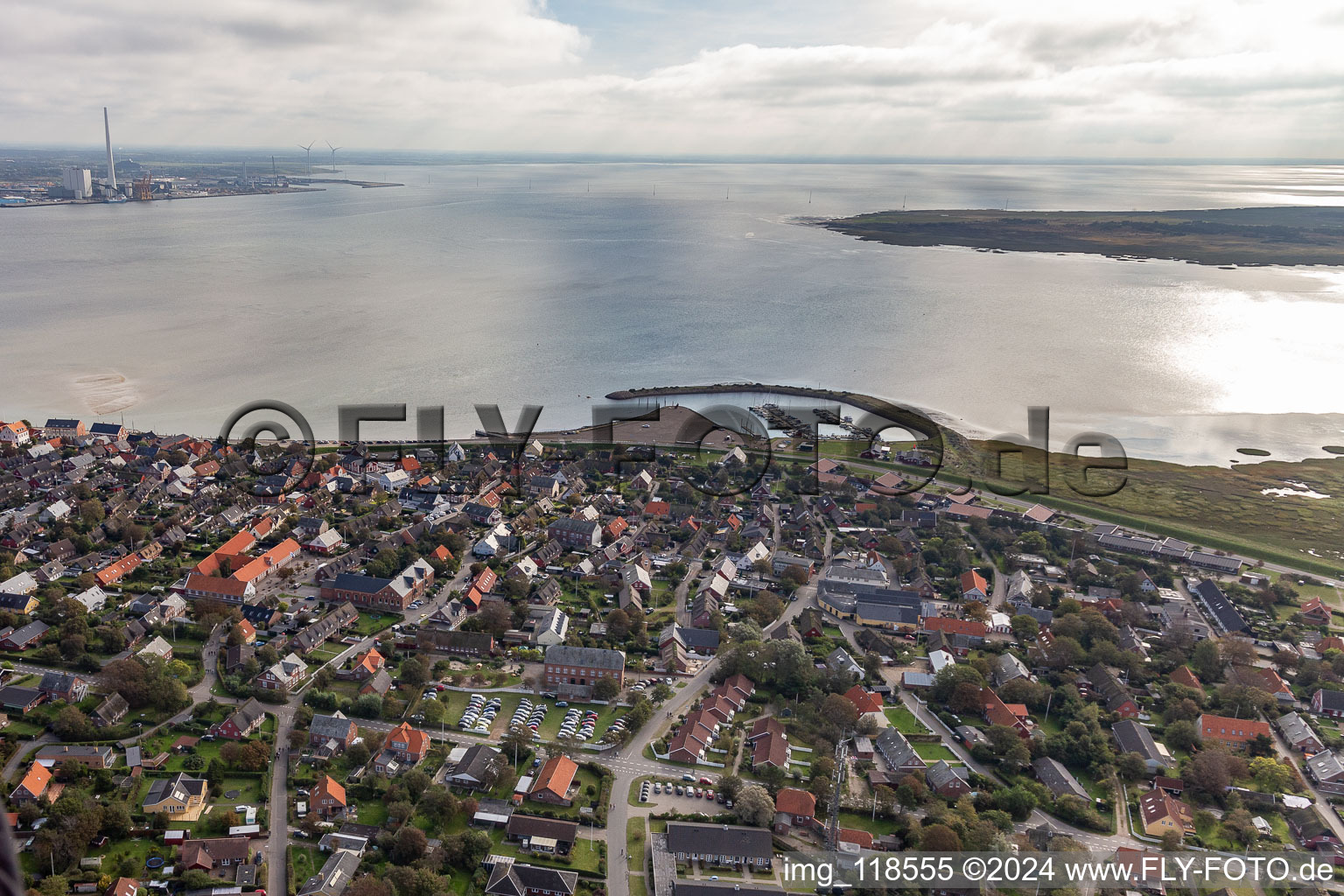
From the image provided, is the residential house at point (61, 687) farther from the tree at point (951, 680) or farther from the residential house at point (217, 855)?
the tree at point (951, 680)

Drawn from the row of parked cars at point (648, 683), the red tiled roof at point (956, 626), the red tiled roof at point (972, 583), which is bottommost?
the row of parked cars at point (648, 683)

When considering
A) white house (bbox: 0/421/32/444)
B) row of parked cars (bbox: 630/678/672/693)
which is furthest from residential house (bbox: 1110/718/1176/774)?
white house (bbox: 0/421/32/444)

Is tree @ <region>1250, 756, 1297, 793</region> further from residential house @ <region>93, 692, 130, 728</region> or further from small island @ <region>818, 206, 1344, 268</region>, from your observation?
small island @ <region>818, 206, 1344, 268</region>

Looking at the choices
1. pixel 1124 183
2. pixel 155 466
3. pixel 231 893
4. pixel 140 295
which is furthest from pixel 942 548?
pixel 1124 183

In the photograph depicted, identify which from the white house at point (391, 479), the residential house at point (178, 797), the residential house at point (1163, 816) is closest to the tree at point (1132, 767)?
the residential house at point (1163, 816)

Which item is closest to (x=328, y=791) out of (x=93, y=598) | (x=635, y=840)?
(x=635, y=840)

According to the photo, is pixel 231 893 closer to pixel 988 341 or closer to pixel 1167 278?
pixel 988 341

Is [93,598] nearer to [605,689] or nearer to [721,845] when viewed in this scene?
[605,689]
